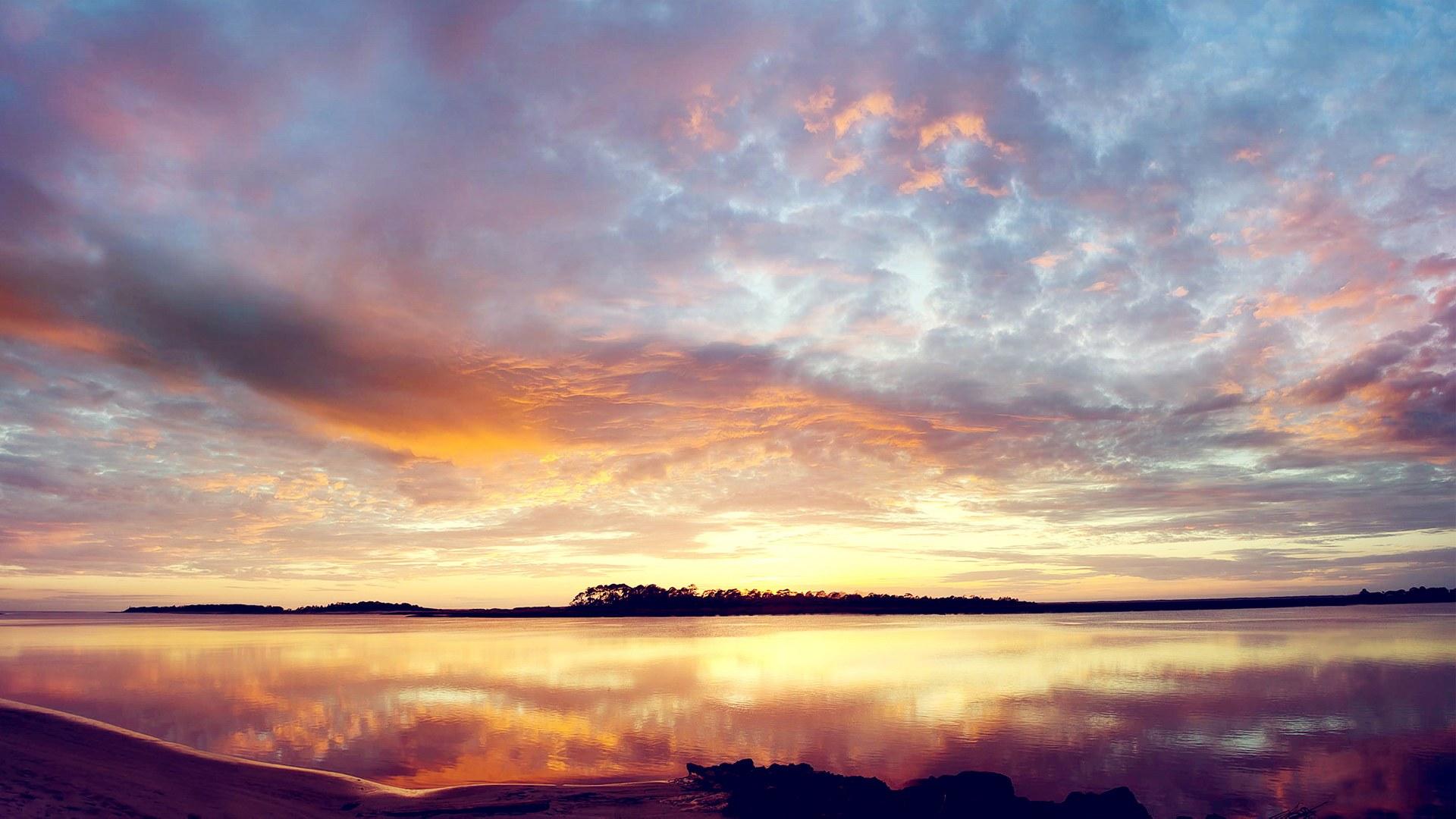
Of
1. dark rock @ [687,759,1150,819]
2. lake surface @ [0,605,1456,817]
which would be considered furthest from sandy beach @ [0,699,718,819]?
lake surface @ [0,605,1456,817]

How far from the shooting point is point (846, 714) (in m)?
30.0

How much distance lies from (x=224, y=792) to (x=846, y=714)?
66.8 ft

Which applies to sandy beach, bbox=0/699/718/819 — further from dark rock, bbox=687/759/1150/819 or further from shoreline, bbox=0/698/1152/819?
dark rock, bbox=687/759/1150/819

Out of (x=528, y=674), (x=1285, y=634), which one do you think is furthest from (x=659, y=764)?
(x=1285, y=634)

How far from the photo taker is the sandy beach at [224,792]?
44.6ft

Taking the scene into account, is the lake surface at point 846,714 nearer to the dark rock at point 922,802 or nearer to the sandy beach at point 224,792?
the sandy beach at point 224,792

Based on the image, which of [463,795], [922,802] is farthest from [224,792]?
[922,802]

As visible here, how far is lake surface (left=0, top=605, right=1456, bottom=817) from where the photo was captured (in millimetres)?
20750

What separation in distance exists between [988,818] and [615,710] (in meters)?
19.2

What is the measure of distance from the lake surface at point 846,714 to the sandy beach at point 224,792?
6.44ft

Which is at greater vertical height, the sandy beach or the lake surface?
the sandy beach

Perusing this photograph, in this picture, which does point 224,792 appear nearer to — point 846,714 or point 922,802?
point 922,802

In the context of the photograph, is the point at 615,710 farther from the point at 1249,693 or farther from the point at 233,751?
the point at 1249,693

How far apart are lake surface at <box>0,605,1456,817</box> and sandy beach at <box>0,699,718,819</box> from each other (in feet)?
Result: 6.44
